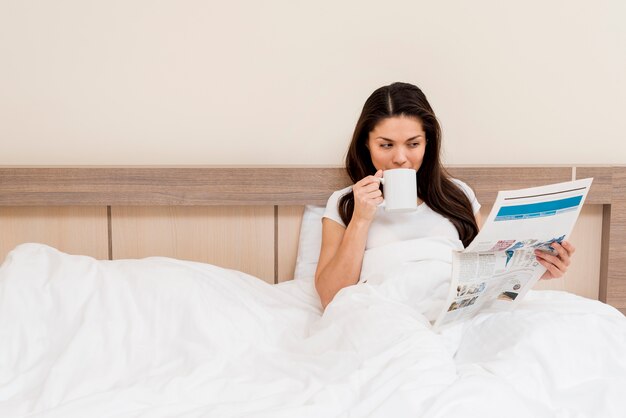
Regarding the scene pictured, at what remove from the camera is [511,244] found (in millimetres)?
1219

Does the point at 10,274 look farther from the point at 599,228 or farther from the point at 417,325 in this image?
the point at 599,228

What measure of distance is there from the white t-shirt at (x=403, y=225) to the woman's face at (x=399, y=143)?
14 centimetres

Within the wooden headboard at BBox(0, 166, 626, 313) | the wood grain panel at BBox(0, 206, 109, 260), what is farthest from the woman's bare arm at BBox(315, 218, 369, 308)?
the wood grain panel at BBox(0, 206, 109, 260)

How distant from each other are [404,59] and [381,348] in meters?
1.07

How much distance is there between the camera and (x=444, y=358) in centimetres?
105

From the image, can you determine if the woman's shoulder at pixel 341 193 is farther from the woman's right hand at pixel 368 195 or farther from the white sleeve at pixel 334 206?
the woman's right hand at pixel 368 195

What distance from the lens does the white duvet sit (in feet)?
3.19

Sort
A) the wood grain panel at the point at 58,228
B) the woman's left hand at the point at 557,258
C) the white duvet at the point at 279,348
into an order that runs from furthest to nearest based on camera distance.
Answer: the wood grain panel at the point at 58,228 < the woman's left hand at the point at 557,258 < the white duvet at the point at 279,348

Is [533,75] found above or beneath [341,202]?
above

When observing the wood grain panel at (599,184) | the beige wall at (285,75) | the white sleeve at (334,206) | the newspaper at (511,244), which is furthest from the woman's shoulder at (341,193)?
the wood grain panel at (599,184)

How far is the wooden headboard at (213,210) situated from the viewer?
1745mm

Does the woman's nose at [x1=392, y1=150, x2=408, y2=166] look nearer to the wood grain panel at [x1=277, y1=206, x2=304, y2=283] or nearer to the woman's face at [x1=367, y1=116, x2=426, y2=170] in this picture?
the woman's face at [x1=367, y1=116, x2=426, y2=170]

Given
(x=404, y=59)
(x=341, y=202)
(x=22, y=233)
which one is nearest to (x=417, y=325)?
(x=341, y=202)

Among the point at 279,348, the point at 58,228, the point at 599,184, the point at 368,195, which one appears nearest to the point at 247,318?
the point at 279,348
